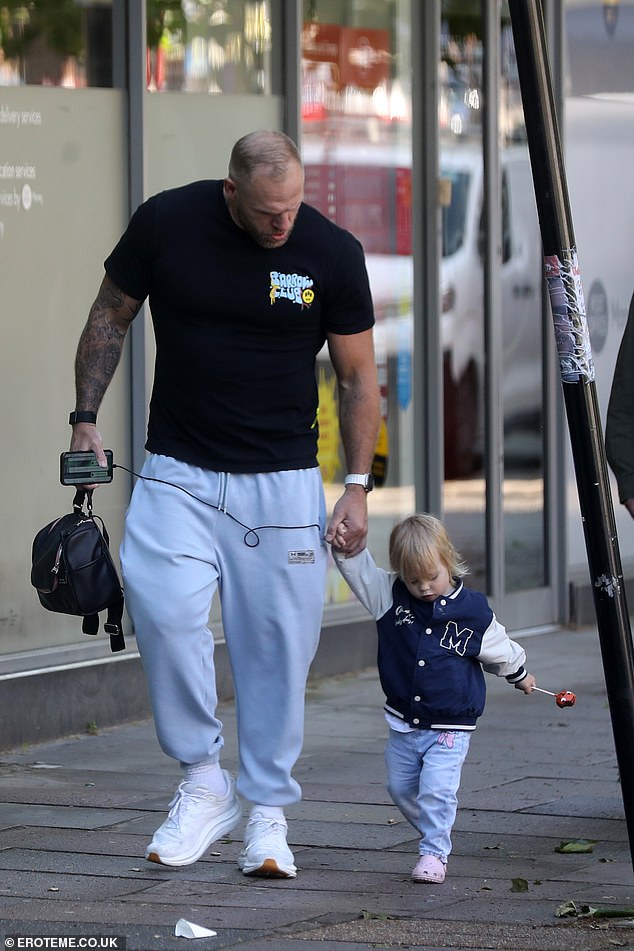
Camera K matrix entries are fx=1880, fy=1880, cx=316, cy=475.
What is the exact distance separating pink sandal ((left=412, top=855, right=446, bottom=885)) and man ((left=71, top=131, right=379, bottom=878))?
1.14ft

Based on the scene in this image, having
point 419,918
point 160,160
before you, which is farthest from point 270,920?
point 160,160

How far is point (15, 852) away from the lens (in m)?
5.51

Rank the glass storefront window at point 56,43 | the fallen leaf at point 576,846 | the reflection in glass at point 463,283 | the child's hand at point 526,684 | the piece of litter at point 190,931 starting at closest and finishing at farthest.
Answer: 1. the piece of litter at point 190,931
2. the child's hand at point 526,684
3. the fallen leaf at point 576,846
4. the glass storefront window at point 56,43
5. the reflection in glass at point 463,283

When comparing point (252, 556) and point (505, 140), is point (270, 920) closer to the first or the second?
point (252, 556)

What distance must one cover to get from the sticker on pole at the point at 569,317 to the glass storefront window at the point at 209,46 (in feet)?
11.9

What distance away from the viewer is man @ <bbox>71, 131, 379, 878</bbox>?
5168 millimetres

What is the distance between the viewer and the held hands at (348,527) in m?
5.23

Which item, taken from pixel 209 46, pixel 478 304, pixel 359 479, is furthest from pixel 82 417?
pixel 478 304

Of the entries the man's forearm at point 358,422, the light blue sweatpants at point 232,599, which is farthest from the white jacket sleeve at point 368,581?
the man's forearm at point 358,422

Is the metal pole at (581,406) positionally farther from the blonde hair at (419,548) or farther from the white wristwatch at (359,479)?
the white wristwatch at (359,479)

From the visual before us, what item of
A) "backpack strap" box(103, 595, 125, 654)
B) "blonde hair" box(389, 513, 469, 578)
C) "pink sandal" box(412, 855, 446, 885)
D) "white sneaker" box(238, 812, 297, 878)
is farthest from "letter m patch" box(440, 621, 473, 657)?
"backpack strap" box(103, 595, 125, 654)

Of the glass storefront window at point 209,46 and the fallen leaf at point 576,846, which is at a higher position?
the glass storefront window at point 209,46

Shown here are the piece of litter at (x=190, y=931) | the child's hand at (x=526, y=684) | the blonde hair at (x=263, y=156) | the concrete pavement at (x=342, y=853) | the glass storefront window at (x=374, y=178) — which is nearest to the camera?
the piece of litter at (x=190, y=931)

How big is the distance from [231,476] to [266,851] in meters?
1.04
